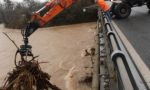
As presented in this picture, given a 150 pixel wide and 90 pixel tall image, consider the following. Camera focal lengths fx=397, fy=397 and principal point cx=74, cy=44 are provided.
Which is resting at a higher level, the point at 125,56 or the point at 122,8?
the point at 125,56

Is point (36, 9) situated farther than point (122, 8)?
Yes

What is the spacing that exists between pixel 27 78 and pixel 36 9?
152 feet

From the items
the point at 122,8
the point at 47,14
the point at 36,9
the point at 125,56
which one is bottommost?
the point at 36,9

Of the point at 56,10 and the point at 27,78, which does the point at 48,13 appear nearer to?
the point at 56,10

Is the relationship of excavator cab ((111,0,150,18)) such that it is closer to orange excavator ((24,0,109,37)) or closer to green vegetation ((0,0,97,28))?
orange excavator ((24,0,109,37))

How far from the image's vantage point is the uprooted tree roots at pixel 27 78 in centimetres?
870

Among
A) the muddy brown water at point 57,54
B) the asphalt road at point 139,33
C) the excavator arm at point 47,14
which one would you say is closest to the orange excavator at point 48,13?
the excavator arm at point 47,14

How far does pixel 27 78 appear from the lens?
8836mm

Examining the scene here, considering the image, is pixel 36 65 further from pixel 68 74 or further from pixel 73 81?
pixel 68 74

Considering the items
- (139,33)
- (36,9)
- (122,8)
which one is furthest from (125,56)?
(36,9)

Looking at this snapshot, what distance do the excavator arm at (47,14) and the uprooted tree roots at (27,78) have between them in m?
4.07

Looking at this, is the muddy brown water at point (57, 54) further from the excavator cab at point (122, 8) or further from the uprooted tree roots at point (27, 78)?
the uprooted tree roots at point (27, 78)

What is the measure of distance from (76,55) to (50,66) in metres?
3.12

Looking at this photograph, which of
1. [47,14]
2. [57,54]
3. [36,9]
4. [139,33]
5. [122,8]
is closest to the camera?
[139,33]
